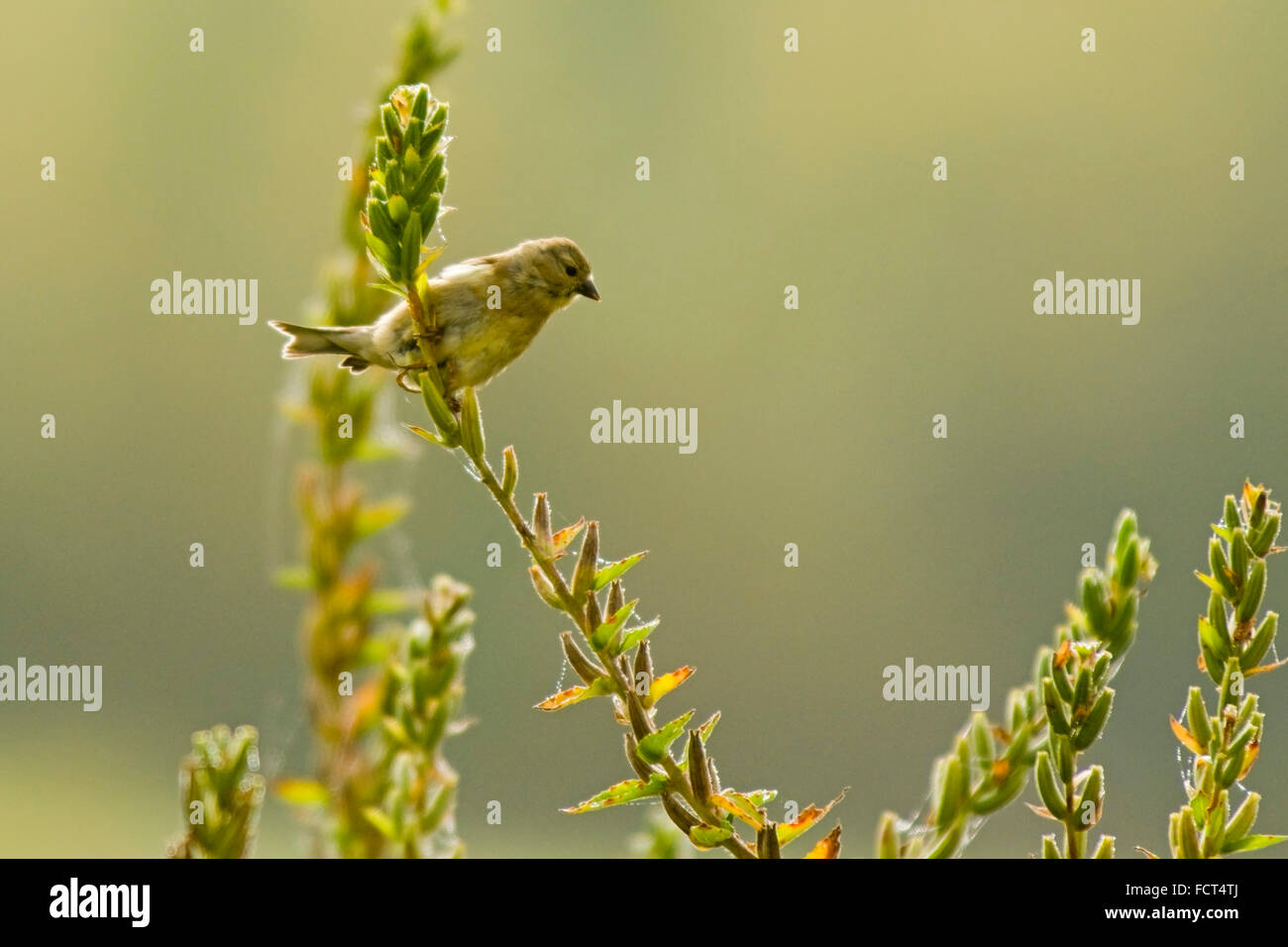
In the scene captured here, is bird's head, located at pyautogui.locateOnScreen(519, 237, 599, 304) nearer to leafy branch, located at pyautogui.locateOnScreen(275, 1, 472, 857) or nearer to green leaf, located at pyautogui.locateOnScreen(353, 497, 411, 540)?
leafy branch, located at pyautogui.locateOnScreen(275, 1, 472, 857)

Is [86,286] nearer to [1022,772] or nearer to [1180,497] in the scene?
[1180,497]

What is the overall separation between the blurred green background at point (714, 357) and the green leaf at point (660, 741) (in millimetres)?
15111

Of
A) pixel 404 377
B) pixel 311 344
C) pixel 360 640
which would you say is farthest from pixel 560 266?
pixel 360 640

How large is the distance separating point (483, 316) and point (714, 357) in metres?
54.1

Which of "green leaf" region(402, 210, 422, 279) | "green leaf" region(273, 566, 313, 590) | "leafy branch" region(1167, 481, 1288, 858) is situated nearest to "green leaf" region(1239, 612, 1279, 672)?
"leafy branch" region(1167, 481, 1288, 858)

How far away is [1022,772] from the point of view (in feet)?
6.88

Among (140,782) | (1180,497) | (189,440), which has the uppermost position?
(189,440)

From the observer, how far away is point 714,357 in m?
58.8

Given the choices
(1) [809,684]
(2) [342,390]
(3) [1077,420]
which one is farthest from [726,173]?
(2) [342,390]

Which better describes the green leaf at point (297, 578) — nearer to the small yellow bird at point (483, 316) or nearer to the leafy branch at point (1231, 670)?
the small yellow bird at point (483, 316)

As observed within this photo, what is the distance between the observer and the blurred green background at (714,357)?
119 ft

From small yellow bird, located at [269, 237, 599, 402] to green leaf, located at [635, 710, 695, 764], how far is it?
231 centimetres

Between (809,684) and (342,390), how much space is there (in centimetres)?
3872

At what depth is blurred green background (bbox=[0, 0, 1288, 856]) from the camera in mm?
36219
